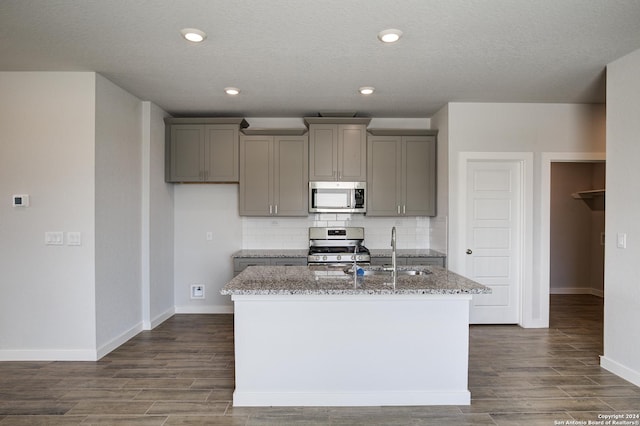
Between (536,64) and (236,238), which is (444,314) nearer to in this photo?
(536,64)

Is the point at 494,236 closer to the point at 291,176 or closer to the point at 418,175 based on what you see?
the point at 418,175

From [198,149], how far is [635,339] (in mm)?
4883

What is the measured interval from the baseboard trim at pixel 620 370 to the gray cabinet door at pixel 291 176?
11.1 ft

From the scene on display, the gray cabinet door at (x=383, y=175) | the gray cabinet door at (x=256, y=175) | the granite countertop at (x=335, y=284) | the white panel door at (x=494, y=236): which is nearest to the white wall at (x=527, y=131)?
the white panel door at (x=494, y=236)

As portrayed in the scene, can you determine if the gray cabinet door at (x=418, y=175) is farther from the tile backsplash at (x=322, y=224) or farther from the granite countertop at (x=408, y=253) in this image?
the granite countertop at (x=408, y=253)

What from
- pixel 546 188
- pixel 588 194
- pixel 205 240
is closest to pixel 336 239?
pixel 205 240

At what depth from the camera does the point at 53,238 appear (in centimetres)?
349

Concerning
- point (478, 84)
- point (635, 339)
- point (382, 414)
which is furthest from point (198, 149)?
point (635, 339)

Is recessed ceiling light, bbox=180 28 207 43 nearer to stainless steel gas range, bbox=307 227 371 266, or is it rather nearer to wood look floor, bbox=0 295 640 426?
wood look floor, bbox=0 295 640 426

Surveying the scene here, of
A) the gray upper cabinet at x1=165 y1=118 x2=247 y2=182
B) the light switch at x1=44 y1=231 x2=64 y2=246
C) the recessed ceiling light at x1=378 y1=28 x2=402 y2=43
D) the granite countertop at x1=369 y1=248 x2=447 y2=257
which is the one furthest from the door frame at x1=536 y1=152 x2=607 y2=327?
the light switch at x1=44 y1=231 x2=64 y2=246

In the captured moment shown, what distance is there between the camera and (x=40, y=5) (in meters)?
2.39

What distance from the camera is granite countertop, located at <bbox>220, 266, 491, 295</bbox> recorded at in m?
2.49

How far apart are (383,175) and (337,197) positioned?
66 cm

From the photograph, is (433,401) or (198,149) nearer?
(433,401)
